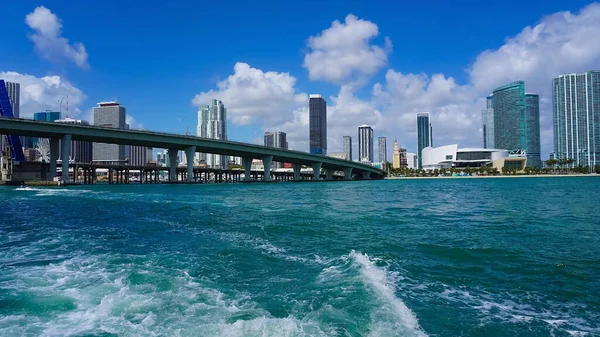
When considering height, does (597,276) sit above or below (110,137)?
below

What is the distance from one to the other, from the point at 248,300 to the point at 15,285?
6566mm

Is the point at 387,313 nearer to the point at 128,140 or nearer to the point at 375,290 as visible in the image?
the point at 375,290

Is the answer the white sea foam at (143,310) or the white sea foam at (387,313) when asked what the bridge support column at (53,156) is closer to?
the white sea foam at (143,310)

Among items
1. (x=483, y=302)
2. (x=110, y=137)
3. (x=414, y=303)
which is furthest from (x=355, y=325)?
(x=110, y=137)

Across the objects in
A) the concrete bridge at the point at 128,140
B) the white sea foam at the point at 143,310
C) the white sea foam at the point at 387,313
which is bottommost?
the white sea foam at the point at 387,313

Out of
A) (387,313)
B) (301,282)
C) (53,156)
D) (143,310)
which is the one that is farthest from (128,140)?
(387,313)

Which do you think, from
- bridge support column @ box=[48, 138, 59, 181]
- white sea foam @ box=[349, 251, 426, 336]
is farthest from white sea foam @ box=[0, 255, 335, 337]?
bridge support column @ box=[48, 138, 59, 181]

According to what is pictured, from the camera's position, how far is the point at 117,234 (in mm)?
18312

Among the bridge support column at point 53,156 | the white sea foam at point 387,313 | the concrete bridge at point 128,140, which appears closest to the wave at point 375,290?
the white sea foam at point 387,313

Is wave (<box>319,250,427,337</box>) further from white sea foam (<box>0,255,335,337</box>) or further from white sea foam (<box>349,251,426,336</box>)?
white sea foam (<box>0,255,335,337</box>)

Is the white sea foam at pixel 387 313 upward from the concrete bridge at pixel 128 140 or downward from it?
downward

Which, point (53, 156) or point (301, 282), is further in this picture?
point (53, 156)

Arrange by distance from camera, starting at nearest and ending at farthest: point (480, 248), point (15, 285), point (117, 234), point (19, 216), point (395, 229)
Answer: point (15, 285)
point (480, 248)
point (117, 234)
point (395, 229)
point (19, 216)

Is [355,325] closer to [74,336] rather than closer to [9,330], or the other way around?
[74,336]
